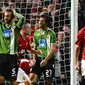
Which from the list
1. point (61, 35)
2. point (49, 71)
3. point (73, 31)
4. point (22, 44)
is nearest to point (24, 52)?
point (22, 44)

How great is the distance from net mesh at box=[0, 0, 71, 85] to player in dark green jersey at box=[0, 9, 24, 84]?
0.20m

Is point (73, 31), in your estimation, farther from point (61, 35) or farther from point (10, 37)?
point (10, 37)

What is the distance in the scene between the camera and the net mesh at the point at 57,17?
4.60 meters

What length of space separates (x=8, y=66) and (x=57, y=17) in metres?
0.86

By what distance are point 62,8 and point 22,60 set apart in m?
0.81

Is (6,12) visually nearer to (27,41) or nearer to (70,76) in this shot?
(27,41)

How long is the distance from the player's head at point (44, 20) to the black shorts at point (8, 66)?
1.65 ft

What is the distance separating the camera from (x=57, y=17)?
4.73 meters

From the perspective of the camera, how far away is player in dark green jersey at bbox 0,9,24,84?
4535 millimetres

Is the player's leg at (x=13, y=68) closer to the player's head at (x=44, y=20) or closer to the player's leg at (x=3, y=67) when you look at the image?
the player's leg at (x=3, y=67)

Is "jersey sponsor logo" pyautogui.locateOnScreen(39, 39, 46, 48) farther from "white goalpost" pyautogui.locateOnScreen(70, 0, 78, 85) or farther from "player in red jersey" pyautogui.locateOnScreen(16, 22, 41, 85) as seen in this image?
"white goalpost" pyautogui.locateOnScreen(70, 0, 78, 85)

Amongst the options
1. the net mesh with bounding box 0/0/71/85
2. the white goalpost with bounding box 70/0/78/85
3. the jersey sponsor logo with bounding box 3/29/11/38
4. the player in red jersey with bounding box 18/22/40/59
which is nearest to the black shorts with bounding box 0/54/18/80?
the player in red jersey with bounding box 18/22/40/59

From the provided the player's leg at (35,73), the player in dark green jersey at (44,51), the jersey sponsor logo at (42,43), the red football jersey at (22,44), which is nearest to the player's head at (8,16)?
the red football jersey at (22,44)

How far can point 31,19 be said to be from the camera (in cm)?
481
